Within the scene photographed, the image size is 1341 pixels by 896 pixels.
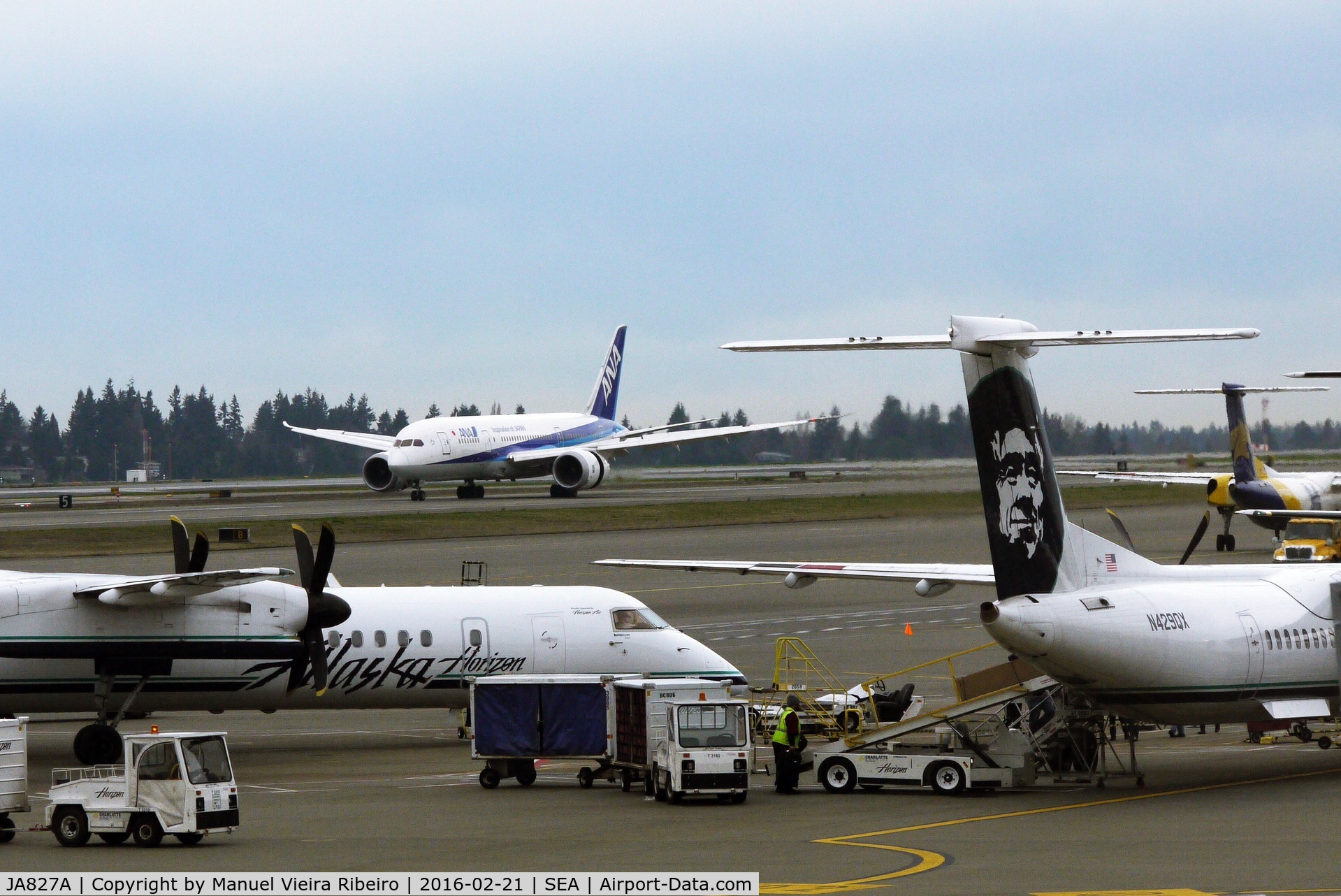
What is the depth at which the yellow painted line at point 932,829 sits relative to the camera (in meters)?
16.4

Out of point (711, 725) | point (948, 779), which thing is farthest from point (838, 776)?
point (711, 725)

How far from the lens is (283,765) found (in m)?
30.2

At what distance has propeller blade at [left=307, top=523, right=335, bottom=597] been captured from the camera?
29000 mm

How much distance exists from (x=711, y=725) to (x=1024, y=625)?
514cm

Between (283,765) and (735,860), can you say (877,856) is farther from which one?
(283,765)

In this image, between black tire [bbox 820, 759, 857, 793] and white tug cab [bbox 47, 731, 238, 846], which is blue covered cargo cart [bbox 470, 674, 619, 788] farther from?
white tug cab [bbox 47, 731, 238, 846]

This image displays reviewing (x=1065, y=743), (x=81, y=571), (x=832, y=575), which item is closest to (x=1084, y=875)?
(x=1065, y=743)

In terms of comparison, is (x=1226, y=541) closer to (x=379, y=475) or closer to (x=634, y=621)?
(x=634, y=621)

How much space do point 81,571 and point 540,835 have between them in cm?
4367

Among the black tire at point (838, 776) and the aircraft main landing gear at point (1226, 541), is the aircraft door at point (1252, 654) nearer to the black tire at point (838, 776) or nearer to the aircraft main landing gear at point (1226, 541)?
the black tire at point (838, 776)

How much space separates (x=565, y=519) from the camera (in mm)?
80562

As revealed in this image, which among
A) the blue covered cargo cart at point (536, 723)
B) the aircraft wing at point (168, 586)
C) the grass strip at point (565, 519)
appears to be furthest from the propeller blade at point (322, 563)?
the grass strip at point (565, 519)

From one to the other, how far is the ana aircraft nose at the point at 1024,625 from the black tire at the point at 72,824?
13.1 m

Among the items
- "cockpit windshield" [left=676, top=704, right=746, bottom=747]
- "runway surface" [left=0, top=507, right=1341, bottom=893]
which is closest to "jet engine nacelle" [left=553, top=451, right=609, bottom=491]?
"runway surface" [left=0, top=507, right=1341, bottom=893]
